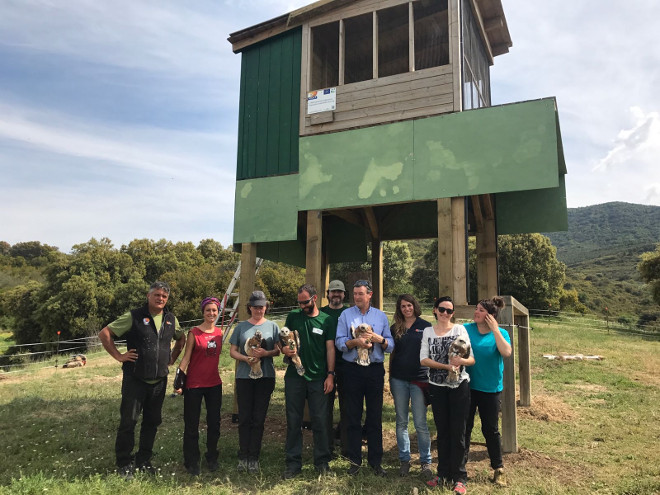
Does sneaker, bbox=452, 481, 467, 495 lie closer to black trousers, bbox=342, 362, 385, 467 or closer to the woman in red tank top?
black trousers, bbox=342, 362, 385, 467

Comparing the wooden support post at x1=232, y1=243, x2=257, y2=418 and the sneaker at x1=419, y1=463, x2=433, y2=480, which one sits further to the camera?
the wooden support post at x1=232, y1=243, x2=257, y2=418

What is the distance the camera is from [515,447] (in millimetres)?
5473

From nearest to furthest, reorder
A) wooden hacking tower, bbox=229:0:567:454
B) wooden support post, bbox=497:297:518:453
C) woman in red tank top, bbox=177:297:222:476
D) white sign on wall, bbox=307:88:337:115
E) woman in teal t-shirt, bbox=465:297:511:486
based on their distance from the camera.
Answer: woman in teal t-shirt, bbox=465:297:511:486
woman in red tank top, bbox=177:297:222:476
wooden support post, bbox=497:297:518:453
wooden hacking tower, bbox=229:0:567:454
white sign on wall, bbox=307:88:337:115

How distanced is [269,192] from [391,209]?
3962mm

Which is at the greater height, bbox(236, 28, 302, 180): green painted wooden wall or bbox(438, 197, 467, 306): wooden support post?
bbox(236, 28, 302, 180): green painted wooden wall

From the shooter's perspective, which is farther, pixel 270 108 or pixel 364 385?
pixel 270 108

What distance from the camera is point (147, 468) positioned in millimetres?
4766

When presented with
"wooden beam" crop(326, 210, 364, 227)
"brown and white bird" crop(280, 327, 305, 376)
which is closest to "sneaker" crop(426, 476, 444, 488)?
"brown and white bird" crop(280, 327, 305, 376)

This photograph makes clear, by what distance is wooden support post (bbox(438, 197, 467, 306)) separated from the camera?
6.31m

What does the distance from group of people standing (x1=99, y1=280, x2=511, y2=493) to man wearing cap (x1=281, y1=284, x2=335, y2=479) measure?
0.01 meters

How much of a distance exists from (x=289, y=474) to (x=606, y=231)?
163 m

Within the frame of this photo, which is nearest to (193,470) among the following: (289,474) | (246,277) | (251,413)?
(251,413)

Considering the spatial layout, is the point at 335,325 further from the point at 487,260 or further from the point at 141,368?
the point at 487,260

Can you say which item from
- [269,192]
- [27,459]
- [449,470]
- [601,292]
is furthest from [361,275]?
[601,292]
